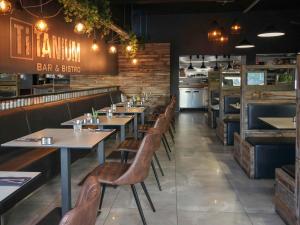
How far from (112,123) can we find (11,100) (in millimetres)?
1332

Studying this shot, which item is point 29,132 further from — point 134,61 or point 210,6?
point 210,6

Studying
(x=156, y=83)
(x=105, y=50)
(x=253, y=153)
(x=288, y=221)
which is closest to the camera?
(x=288, y=221)

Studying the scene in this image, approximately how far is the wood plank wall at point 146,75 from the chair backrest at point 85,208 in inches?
402

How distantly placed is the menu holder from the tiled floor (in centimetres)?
100

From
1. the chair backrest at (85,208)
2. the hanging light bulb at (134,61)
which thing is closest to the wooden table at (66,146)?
the chair backrest at (85,208)

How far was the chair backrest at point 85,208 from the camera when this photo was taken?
1.28 meters

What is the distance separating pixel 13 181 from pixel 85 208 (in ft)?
2.99

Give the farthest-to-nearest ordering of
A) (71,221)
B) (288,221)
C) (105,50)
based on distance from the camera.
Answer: (105,50), (288,221), (71,221)

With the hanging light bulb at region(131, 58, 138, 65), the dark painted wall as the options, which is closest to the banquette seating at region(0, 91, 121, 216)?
the hanging light bulb at region(131, 58, 138, 65)

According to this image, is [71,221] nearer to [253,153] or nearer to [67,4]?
[253,153]

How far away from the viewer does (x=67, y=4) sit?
548 cm

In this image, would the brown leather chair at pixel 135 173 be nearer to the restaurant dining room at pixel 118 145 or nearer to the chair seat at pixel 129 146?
the restaurant dining room at pixel 118 145

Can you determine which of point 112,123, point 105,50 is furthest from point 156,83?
point 112,123

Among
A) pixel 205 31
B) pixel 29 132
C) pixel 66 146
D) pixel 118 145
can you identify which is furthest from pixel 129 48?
pixel 66 146
